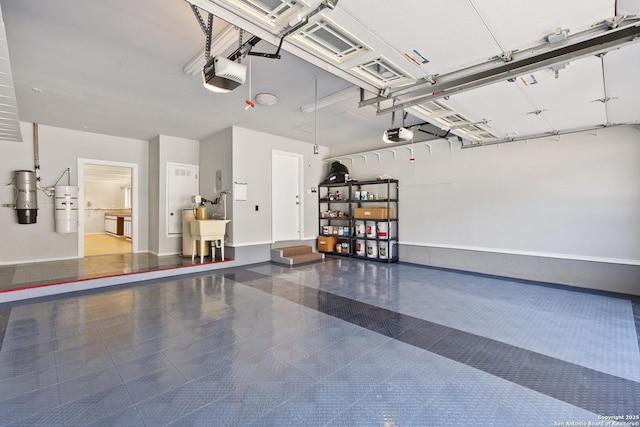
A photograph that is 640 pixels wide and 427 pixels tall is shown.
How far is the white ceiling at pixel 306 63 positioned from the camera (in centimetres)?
180

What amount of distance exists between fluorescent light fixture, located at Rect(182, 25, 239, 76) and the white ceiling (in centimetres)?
7

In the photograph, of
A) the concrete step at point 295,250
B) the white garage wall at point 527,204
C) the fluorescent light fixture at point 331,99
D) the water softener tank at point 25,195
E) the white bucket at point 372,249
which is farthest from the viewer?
the white bucket at point 372,249

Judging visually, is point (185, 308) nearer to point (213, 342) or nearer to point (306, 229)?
point (213, 342)

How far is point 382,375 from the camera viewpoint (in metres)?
2.09

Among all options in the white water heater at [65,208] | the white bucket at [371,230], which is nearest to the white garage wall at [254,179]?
the white bucket at [371,230]

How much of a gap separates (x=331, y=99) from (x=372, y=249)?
364 centimetres

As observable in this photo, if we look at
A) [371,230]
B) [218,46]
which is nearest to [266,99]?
[218,46]

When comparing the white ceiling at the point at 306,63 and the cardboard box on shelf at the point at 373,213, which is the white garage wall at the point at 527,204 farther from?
the white ceiling at the point at 306,63

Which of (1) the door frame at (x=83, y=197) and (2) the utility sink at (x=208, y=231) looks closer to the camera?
(2) the utility sink at (x=208, y=231)

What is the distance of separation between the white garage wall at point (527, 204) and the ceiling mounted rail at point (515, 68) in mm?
2935

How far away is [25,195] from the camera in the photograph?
5.49 meters

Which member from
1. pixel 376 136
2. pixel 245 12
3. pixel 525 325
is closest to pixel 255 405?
pixel 245 12

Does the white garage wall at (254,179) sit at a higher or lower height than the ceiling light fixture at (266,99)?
lower

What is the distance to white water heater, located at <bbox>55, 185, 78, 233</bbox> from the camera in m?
5.82
